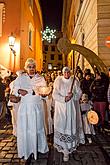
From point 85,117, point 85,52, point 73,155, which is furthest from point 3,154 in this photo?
point 85,52

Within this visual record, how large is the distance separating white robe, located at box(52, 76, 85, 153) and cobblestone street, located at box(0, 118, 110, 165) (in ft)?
0.98

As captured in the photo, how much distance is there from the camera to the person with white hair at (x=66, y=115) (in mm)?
7621

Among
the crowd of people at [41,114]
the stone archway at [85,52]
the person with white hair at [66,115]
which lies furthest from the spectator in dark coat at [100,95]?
the person with white hair at [66,115]

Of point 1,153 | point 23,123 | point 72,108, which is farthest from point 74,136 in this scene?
point 1,153

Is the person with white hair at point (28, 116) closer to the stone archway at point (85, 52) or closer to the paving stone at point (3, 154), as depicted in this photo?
the paving stone at point (3, 154)

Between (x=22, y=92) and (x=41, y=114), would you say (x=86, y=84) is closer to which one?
(x=41, y=114)

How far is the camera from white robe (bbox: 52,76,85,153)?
7637mm

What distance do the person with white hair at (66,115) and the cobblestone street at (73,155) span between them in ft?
0.82

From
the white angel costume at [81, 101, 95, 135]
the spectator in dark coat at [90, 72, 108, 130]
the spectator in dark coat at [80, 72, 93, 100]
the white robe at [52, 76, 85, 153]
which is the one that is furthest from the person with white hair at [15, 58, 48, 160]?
the spectator in dark coat at [80, 72, 93, 100]

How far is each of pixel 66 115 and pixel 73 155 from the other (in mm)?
1005

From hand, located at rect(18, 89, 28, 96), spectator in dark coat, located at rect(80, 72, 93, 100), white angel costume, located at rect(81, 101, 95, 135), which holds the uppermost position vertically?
spectator in dark coat, located at rect(80, 72, 93, 100)

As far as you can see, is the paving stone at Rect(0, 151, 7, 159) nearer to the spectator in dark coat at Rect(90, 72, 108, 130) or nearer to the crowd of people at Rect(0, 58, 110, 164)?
the crowd of people at Rect(0, 58, 110, 164)

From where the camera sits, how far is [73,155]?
790 centimetres

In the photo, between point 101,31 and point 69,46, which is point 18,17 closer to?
point 101,31
